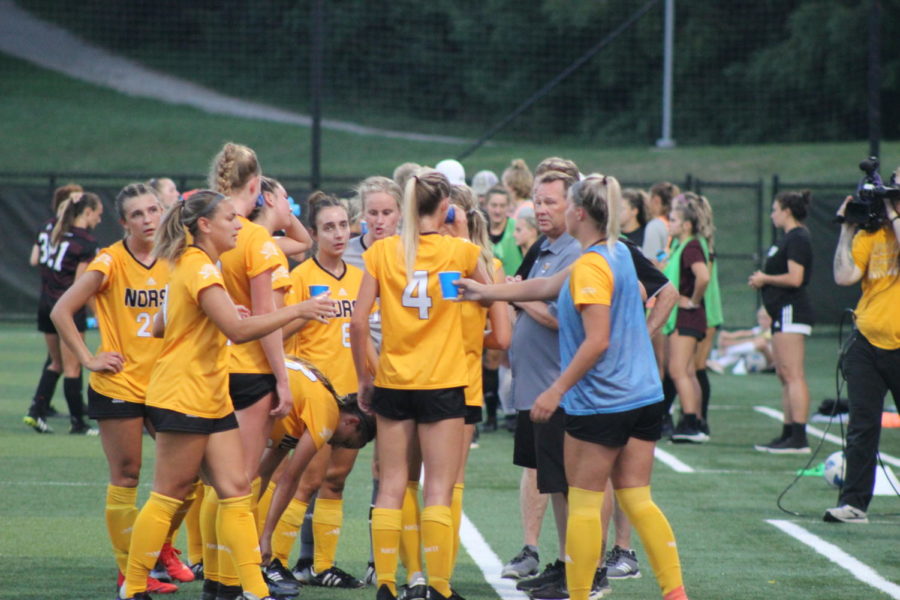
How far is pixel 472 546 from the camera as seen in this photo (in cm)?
729

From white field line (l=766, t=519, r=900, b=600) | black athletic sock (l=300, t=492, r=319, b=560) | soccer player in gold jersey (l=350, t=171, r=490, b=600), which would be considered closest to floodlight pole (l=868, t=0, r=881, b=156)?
white field line (l=766, t=519, r=900, b=600)

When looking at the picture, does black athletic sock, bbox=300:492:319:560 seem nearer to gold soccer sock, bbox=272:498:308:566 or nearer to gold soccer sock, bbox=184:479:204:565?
gold soccer sock, bbox=272:498:308:566

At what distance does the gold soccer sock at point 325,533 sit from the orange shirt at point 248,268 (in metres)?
0.94

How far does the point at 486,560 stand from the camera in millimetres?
6988

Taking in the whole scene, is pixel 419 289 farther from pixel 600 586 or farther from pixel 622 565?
pixel 622 565

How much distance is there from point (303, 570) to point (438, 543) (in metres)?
1.24

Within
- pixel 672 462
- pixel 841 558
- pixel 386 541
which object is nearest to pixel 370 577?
pixel 386 541

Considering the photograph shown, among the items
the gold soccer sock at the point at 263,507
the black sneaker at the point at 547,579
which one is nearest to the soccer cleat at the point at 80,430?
the gold soccer sock at the point at 263,507

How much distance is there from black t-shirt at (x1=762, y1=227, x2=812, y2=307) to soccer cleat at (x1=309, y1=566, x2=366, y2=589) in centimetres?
537

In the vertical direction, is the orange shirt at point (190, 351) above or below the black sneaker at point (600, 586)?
above

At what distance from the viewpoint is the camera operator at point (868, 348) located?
25.5 feet

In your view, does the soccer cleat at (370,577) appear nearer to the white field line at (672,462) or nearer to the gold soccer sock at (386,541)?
the gold soccer sock at (386,541)

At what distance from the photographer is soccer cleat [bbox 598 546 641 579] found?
670cm

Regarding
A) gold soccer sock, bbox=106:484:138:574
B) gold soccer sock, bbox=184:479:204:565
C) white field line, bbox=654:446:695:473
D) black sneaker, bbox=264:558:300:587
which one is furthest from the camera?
white field line, bbox=654:446:695:473
